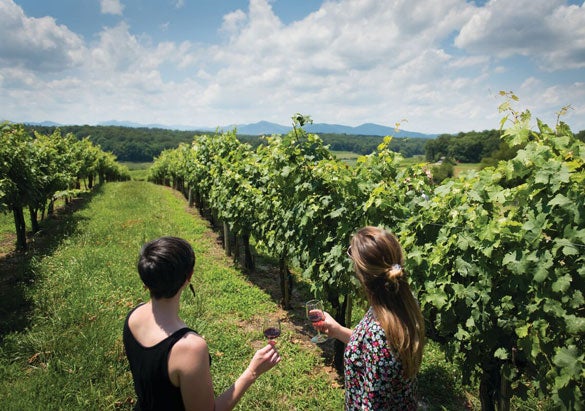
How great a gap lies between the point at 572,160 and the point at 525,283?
109 centimetres

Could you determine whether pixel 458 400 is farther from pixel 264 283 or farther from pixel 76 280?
pixel 76 280

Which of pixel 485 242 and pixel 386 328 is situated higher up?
pixel 485 242

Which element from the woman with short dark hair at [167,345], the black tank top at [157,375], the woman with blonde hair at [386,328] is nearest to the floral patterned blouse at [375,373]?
the woman with blonde hair at [386,328]

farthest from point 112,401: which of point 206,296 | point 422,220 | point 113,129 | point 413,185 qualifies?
point 113,129

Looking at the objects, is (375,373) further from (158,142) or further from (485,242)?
(158,142)

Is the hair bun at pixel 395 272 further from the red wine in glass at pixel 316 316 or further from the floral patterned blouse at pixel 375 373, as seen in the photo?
the red wine in glass at pixel 316 316

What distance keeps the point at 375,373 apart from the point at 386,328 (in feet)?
1.15

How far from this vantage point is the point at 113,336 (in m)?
5.66

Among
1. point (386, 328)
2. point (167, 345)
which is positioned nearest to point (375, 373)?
point (386, 328)

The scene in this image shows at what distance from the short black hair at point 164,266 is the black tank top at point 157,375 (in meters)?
0.27

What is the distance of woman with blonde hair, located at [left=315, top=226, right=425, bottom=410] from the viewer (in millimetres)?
2203

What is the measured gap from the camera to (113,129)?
14575 centimetres

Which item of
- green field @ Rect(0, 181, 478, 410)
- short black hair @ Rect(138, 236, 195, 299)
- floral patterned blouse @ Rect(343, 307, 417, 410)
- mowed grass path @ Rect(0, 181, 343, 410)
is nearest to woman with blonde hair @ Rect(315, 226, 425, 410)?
floral patterned blouse @ Rect(343, 307, 417, 410)

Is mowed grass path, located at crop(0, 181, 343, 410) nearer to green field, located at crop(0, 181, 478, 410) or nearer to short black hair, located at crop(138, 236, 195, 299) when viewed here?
green field, located at crop(0, 181, 478, 410)
